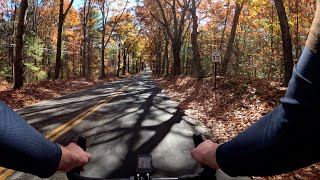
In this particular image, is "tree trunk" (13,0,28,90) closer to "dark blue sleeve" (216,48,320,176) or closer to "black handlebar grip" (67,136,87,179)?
"black handlebar grip" (67,136,87,179)

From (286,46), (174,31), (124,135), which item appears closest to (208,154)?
(124,135)

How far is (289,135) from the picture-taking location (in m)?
0.74

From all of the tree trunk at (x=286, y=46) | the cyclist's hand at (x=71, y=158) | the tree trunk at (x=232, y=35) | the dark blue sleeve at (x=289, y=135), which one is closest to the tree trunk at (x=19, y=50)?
the tree trunk at (x=232, y=35)

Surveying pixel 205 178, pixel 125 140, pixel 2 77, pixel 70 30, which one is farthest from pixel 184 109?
pixel 70 30

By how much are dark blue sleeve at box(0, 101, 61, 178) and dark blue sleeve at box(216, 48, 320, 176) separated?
0.61m

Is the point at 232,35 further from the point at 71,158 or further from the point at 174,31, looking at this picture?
the point at 71,158

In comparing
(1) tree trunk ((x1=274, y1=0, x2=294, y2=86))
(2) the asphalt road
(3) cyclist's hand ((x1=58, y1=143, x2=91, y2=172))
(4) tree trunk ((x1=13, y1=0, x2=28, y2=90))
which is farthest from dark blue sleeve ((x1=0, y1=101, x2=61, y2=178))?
(4) tree trunk ((x1=13, y1=0, x2=28, y2=90))

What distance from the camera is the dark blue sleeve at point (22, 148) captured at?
0.77m

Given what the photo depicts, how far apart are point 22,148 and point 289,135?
2.58 feet

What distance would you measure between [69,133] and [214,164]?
6.77 m

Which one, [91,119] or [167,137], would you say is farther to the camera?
[91,119]

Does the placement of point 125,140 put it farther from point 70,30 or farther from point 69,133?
point 70,30

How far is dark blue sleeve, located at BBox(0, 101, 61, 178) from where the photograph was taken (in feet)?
2.52

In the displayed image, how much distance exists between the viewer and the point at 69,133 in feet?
23.5
